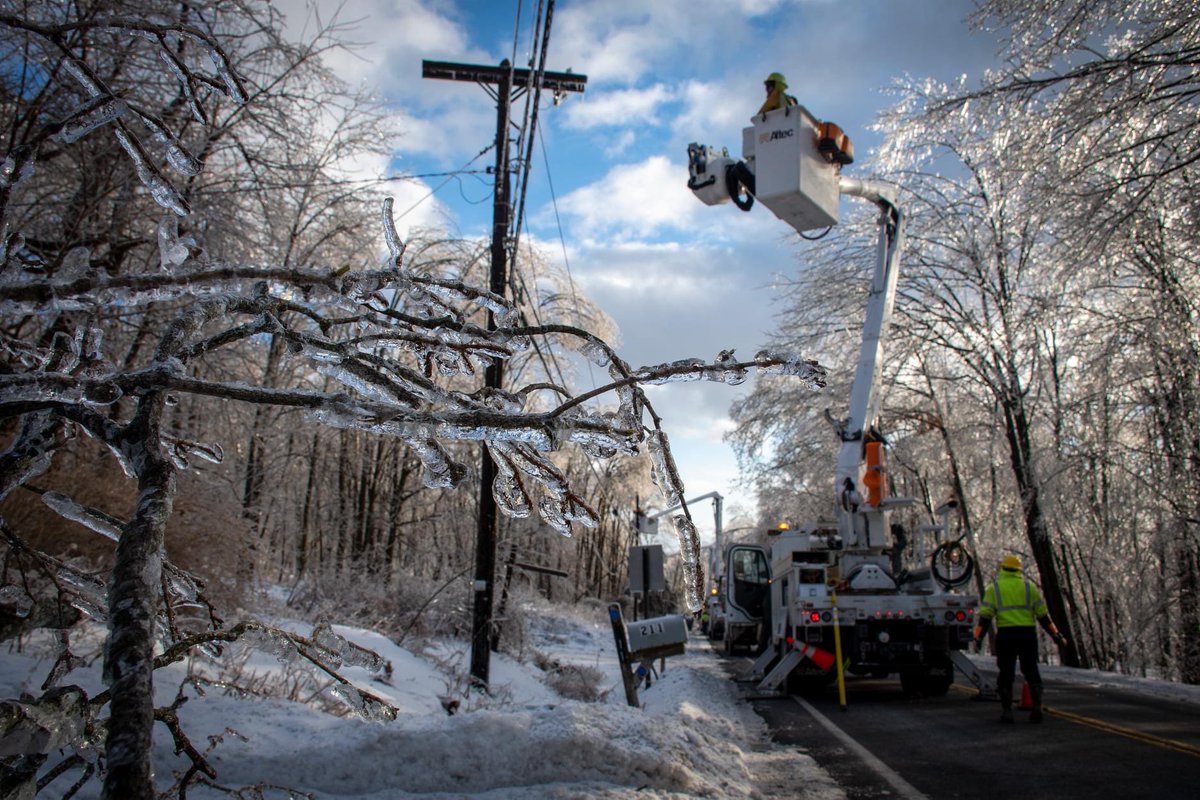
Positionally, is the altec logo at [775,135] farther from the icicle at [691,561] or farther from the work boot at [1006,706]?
the icicle at [691,561]

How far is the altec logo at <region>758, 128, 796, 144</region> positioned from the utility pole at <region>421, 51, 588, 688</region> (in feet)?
9.61

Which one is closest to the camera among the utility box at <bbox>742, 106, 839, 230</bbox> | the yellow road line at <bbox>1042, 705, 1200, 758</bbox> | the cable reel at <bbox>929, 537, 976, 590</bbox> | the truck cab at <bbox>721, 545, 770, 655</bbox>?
the yellow road line at <bbox>1042, 705, 1200, 758</bbox>

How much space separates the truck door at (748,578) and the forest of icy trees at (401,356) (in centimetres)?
538

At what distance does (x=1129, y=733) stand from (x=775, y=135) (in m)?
7.22

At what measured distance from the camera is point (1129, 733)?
7621 mm

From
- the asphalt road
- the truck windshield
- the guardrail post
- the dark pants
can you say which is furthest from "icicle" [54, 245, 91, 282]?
the truck windshield

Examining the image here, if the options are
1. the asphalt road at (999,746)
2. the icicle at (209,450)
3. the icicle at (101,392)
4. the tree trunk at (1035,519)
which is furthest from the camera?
the tree trunk at (1035,519)

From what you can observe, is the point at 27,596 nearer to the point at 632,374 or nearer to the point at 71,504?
the point at 71,504

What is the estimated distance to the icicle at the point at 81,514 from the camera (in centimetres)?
171

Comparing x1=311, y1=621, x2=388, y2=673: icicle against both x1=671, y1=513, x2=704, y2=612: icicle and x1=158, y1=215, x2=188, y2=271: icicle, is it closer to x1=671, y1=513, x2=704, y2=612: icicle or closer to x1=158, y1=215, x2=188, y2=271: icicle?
x1=671, y1=513, x2=704, y2=612: icicle

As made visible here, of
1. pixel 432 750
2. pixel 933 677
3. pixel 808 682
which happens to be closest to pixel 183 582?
pixel 432 750

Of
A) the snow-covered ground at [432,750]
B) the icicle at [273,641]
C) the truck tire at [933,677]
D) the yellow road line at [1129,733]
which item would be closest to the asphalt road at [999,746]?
the yellow road line at [1129,733]

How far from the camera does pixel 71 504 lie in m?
1.74

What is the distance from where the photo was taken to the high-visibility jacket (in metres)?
9.05
